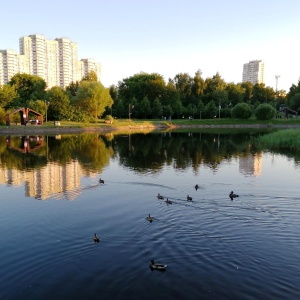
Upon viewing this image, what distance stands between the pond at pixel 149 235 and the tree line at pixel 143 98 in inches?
3139

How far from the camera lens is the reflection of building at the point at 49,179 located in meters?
24.5

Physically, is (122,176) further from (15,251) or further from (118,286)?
(118,286)

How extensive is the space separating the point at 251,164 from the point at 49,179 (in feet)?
71.0

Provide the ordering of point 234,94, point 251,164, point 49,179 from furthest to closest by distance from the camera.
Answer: point 234,94 → point 251,164 → point 49,179

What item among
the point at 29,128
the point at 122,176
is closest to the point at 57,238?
the point at 122,176

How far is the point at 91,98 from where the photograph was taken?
359 feet

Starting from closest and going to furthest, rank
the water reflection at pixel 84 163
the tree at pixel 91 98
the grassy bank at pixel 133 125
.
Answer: the water reflection at pixel 84 163 < the grassy bank at pixel 133 125 < the tree at pixel 91 98

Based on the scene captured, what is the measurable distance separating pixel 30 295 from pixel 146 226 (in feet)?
23.5

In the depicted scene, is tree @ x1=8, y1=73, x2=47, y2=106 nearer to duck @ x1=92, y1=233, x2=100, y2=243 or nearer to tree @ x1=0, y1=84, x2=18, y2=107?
tree @ x1=0, y1=84, x2=18, y2=107

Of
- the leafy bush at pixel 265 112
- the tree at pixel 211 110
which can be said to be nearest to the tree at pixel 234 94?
the tree at pixel 211 110

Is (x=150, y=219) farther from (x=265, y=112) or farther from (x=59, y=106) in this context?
Result: (x=265, y=112)

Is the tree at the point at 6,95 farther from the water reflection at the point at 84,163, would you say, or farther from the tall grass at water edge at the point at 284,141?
the tall grass at water edge at the point at 284,141

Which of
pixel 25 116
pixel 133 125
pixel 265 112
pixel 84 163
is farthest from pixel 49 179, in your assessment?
pixel 265 112

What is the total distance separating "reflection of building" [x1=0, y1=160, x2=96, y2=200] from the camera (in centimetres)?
2447
